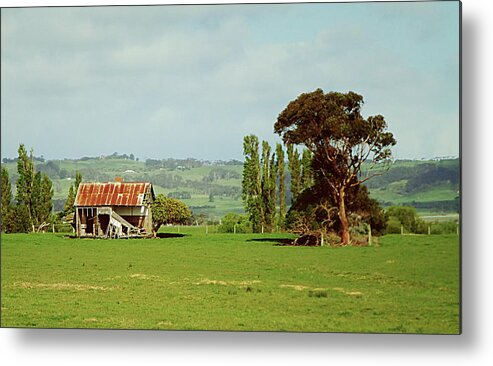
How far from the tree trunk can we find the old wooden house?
4.48 ft

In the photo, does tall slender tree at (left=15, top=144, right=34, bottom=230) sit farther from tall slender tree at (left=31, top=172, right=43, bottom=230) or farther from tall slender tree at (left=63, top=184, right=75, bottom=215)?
tall slender tree at (left=63, top=184, right=75, bottom=215)

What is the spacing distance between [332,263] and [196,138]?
133 cm

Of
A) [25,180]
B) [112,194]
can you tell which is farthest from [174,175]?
[25,180]

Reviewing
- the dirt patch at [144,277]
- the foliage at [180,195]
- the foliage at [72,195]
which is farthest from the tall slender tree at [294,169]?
the foliage at [72,195]

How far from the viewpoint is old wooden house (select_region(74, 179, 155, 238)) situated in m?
6.54

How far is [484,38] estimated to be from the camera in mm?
5980

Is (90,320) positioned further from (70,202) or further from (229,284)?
(229,284)

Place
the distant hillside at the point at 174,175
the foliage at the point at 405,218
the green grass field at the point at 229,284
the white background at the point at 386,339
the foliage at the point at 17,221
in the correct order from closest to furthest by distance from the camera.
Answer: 1. the white background at the point at 386,339
2. the green grass field at the point at 229,284
3. the foliage at the point at 405,218
4. the distant hillside at the point at 174,175
5. the foliage at the point at 17,221

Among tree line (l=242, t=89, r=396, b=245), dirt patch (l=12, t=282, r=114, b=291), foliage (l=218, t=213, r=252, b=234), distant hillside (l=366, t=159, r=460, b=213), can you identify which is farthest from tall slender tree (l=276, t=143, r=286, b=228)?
dirt patch (l=12, t=282, r=114, b=291)

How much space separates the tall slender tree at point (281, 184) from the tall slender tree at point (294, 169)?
0.19 ft

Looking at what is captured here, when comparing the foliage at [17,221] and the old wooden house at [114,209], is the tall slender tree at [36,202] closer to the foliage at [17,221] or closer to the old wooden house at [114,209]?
the foliage at [17,221]

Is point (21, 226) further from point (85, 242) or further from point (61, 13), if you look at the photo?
point (61, 13)

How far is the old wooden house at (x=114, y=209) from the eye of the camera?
21.5 ft

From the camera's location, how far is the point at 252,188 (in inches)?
258
